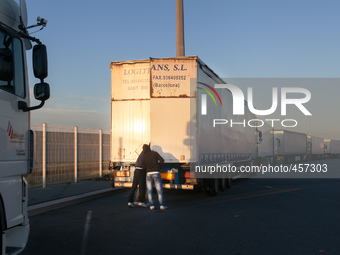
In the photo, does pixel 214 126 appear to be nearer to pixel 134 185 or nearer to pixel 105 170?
pixel 134 185

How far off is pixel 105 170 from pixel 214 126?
8046 millimetres

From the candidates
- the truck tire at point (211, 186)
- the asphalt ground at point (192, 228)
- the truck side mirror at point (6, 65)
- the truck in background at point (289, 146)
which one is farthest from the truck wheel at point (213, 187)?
the truck in background at point (289, 146)

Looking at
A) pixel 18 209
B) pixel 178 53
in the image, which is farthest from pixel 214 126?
pixel 18 209

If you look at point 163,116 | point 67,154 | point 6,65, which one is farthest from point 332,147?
point 6,65

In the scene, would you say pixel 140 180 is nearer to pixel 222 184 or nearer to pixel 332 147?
pixel 222 184

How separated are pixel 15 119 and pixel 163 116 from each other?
7.04 meters

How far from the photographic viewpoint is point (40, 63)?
484cm

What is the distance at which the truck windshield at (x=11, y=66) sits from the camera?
4.67 meters

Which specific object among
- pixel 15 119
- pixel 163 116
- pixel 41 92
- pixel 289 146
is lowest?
pixel 289 146

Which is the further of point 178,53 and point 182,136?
point 178,53

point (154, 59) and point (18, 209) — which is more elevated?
point (154, 59)

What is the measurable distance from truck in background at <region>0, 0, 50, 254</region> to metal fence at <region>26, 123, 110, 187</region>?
9537 millimetres

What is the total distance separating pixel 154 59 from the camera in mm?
11648

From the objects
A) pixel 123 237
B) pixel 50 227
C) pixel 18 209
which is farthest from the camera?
pixel 50 227
